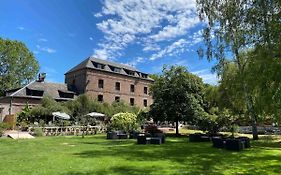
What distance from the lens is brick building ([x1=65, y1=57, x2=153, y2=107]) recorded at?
147 ft

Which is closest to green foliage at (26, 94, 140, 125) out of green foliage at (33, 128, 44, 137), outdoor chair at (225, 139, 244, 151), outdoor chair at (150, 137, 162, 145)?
green foliage at (33, 128, 44, 137)

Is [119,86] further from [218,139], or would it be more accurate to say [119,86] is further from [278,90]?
[278,90]

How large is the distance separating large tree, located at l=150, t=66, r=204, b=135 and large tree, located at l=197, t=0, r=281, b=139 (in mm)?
8190

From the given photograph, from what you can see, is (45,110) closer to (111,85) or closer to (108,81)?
(108,81)

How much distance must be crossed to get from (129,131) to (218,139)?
389 inches

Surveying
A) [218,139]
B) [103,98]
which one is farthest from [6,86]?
[218,139]

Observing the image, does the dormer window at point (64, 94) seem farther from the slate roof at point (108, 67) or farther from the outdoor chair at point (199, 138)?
the outdoor chair at point (199, 138)

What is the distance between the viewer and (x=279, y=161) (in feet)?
40.0

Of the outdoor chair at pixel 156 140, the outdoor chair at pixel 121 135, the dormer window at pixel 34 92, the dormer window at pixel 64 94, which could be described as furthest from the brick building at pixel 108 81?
the outdoor chair at pixel 156 140

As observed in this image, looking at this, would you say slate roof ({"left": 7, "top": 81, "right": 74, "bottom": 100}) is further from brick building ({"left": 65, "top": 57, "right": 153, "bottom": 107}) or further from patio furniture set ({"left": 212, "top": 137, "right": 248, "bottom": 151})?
patio furniture set ({"left": 212, "top": 137, "right": 248, "bottom": 151})

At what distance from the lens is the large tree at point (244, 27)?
35.1 feet

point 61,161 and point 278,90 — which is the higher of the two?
point 278,90

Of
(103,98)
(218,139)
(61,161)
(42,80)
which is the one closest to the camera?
(61,161)

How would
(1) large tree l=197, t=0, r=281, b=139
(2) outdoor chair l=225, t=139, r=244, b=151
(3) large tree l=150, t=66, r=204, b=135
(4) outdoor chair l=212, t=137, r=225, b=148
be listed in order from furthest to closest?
(3) large tree l=150, t=66, r=204, b=135 < (4) outdoor chair l=212, t=137, r=225, b=148 < (2) outdoor chair l=225, t=139, r=244, b=151 < (1) large tree l=197, t=0, r=281, b=139
